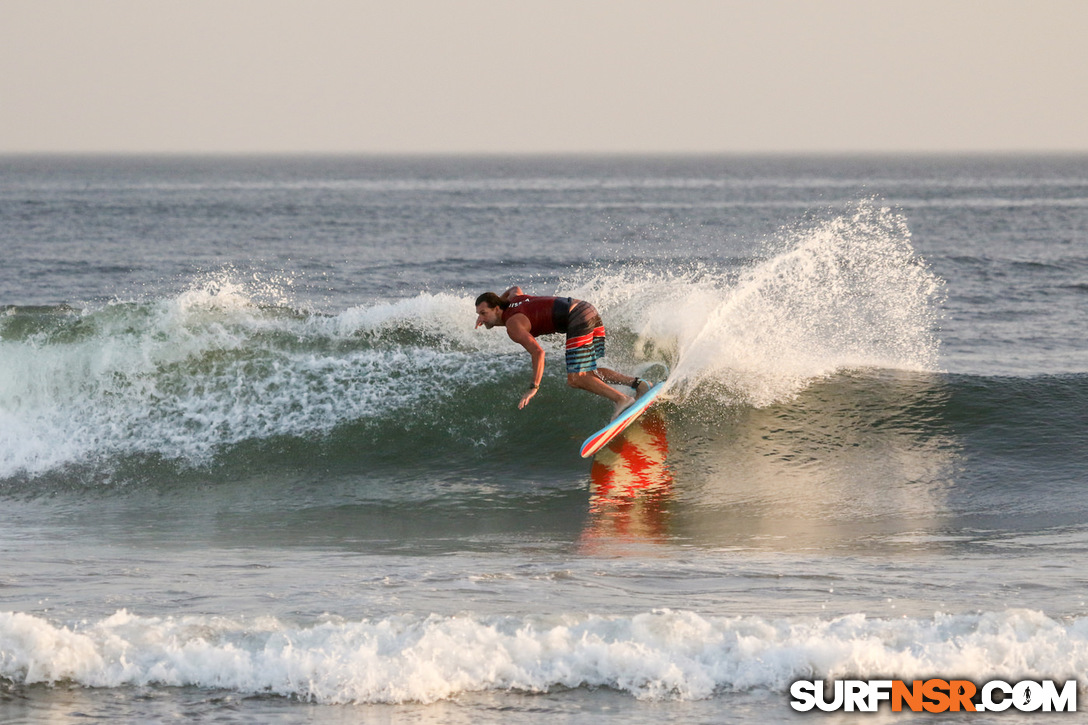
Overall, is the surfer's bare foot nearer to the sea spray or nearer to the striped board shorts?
the striped board shorts

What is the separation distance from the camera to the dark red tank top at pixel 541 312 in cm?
929

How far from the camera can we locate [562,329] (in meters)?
9.54

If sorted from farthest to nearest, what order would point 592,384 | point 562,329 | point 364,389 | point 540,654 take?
point 364,389, point 592,384, point 562,329, point 540,654

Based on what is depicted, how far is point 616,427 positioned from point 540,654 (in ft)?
15.7

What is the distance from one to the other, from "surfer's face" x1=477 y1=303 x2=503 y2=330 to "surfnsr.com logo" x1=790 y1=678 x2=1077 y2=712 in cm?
463

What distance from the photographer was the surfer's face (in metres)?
9.02

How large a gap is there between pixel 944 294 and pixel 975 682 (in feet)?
62.3

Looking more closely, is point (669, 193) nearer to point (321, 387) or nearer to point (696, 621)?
point (321, 387)

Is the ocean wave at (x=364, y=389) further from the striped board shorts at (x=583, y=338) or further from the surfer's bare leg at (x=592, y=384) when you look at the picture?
the striped board shorts at (x=583, y=338)

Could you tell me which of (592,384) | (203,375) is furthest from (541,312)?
(203,375)

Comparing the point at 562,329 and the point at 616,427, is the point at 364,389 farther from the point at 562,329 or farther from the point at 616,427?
the point at 616,427

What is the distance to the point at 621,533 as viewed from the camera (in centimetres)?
807

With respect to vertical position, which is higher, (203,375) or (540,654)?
(203,375)

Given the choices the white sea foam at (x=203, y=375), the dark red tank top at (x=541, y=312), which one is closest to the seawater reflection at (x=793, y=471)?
the dark red tank top at (x=541, y=312)
